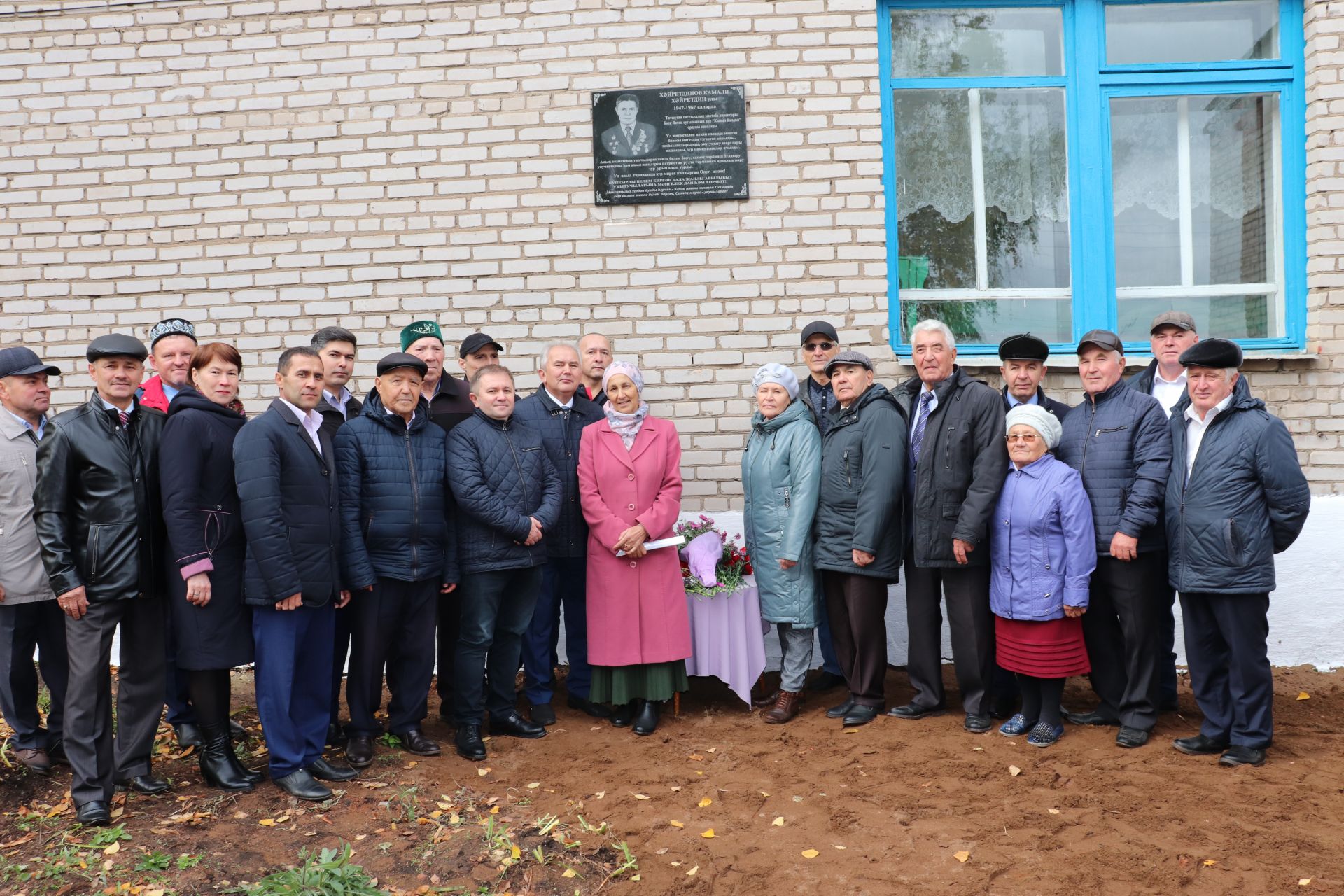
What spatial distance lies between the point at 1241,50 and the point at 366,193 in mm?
5291

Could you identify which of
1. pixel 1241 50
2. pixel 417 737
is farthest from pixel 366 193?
pixel 1241 50

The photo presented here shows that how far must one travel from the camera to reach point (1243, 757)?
163 inches

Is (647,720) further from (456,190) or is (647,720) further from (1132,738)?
(456,190)

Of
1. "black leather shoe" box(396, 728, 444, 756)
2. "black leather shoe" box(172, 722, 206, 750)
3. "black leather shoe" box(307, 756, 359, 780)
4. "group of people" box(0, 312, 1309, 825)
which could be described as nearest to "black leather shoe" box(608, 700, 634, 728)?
"group of people" box(0, 312, 1309, 825)

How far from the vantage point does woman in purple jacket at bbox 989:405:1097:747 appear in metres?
4.35

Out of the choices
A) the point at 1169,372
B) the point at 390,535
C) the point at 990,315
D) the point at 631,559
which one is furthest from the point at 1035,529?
the point at 390,535

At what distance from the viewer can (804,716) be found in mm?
5004

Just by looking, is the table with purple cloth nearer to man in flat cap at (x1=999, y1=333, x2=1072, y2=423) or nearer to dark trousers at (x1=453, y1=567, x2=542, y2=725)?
dark trousers at (x1=453, y1=567, x2=542, y2=725)

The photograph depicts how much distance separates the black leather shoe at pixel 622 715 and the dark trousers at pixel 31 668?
239 centimetres

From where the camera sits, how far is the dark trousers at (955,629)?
4656 millimetres

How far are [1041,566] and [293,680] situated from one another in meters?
3.17

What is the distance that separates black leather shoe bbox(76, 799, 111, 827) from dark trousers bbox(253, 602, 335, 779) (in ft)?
1.92

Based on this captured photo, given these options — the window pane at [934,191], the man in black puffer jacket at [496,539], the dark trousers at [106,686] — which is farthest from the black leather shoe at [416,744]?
the window pane at [934,191]

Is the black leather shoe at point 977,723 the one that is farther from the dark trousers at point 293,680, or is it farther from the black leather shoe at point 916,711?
the dark trousers at point 293,680
